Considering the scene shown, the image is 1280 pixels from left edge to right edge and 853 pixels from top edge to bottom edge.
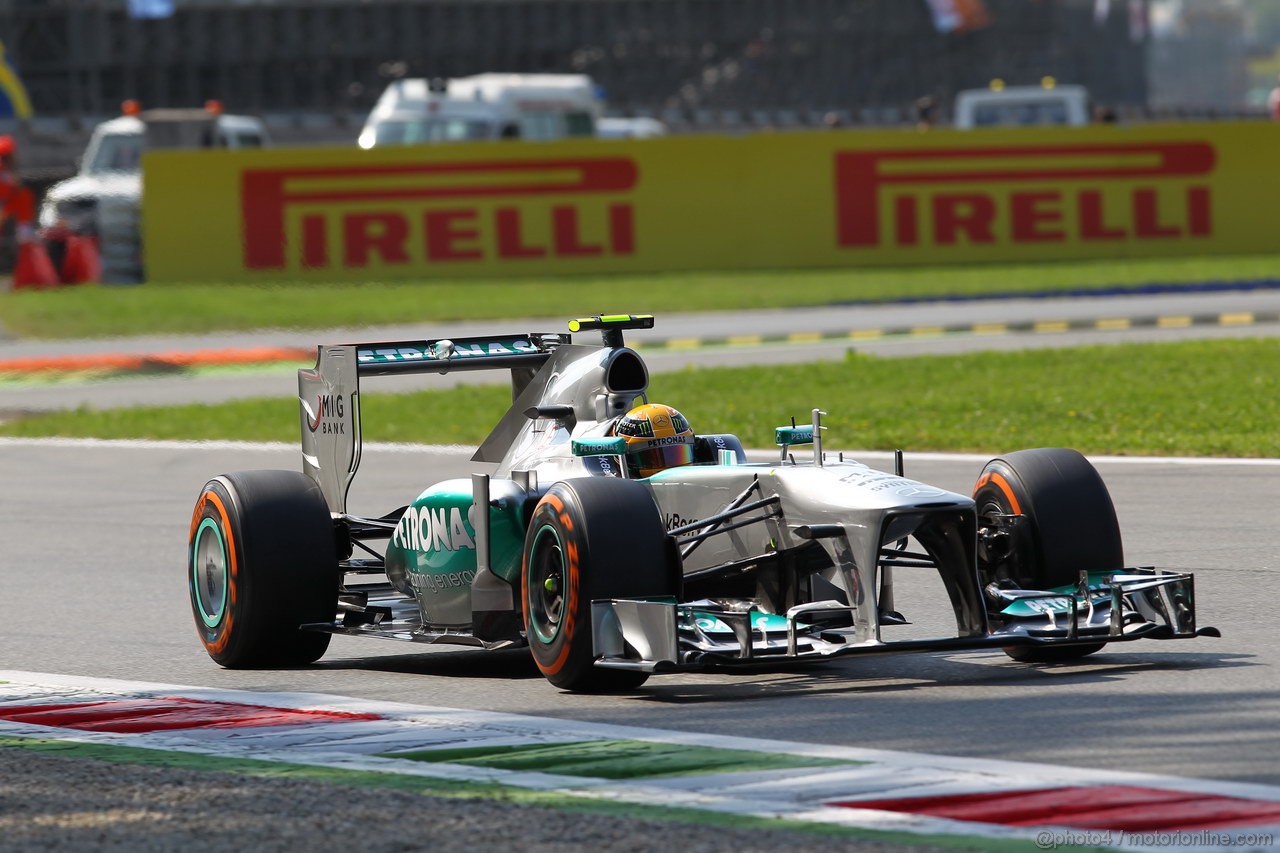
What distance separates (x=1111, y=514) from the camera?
290 inches

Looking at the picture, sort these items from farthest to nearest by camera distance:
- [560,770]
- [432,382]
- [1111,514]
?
[432,382] → [1111,514] → [560,770]

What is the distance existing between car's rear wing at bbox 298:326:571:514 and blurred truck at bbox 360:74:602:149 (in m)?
22.3

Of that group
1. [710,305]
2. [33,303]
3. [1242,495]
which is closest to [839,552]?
[1242,495]

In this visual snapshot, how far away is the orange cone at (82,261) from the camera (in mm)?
30812

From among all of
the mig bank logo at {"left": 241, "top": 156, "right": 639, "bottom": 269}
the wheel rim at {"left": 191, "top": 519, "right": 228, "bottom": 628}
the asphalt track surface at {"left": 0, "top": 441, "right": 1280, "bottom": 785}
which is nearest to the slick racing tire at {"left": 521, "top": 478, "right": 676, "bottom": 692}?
the asphalt track surface at {"left": 0, "top": 441, "right": 1280, "bottom": 785}

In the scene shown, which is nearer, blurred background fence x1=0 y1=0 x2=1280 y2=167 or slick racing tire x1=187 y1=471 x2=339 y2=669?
slick racing tire x1=187 y1=471 x2=339 y2=669

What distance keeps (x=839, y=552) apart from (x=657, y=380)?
1145 centimetres

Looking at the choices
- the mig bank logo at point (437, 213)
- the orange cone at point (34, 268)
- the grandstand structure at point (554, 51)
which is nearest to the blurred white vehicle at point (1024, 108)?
the mig bank logo at point (437, 213)

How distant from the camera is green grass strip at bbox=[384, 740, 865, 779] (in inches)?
219

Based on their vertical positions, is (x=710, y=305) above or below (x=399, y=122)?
below

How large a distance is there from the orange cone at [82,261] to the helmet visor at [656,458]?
80.4ft

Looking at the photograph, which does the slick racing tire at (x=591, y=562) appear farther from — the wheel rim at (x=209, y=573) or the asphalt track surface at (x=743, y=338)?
the asphalt track surface at (x=743, y=338)

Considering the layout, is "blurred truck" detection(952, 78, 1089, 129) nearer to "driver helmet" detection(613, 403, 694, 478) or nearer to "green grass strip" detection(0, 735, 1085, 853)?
"driver helmet" detection(613, 403, 694, 478)

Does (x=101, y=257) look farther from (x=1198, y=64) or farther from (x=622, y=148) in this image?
(x=1198, y=64)
